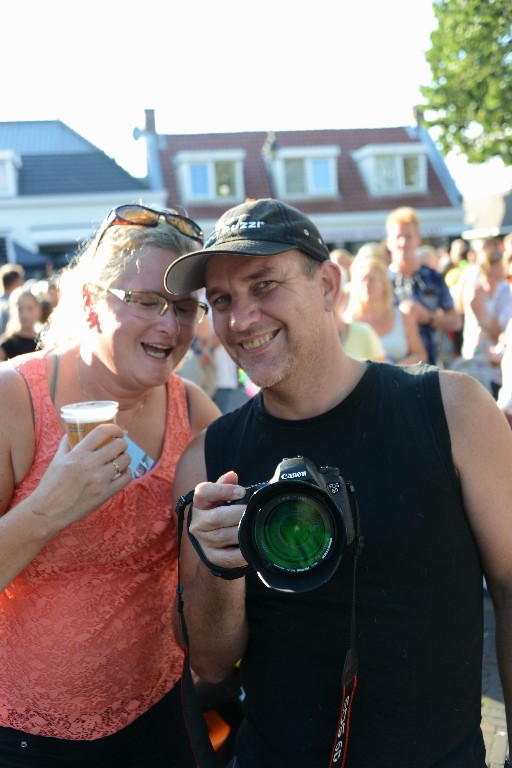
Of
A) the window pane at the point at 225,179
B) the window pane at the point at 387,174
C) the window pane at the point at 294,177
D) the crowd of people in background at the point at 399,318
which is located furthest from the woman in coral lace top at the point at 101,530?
the window pane at the point at 387,174

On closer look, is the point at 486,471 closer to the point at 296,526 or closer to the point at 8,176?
the point at 296,526

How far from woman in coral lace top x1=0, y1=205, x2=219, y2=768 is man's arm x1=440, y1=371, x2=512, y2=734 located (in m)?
0.87

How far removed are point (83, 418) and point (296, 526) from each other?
26.1 inches

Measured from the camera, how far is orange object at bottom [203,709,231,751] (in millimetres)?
2451

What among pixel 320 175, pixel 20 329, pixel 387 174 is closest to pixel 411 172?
pixel 387 174

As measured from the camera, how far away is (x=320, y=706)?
5.93 feet

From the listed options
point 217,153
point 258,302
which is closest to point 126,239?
point 258,302

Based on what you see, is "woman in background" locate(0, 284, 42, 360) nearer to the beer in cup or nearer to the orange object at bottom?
the orange object at bottom

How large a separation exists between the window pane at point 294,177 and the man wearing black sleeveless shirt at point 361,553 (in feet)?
85.1

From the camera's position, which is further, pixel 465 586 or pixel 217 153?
pixel 217 153

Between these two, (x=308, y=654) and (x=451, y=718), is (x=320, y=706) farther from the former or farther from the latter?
(x=451, y=718)

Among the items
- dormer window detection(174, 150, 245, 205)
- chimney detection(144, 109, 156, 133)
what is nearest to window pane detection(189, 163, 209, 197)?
dormer window detection(174, 150, 245, 205)

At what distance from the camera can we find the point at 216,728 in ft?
8.22

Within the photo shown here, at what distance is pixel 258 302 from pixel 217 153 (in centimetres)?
2515
